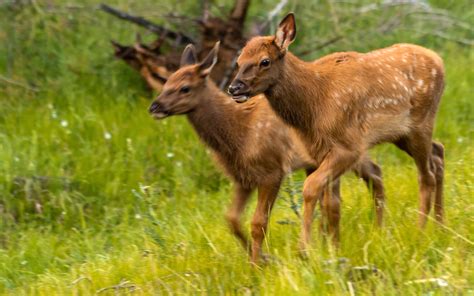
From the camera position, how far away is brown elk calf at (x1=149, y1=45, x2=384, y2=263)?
7.90m

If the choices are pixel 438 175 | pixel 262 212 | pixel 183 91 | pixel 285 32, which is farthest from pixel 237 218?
pixel 438 175

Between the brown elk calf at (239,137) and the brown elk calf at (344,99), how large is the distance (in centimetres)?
40

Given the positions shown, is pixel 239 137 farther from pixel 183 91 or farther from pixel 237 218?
pixel 237 218

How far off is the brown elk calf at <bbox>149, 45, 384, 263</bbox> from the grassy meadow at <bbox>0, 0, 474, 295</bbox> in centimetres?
18

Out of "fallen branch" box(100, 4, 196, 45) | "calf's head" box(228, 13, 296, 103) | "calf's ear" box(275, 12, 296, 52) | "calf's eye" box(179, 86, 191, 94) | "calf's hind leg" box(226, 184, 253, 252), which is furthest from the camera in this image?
"fallen branch" box(100, 4, 196, 45)

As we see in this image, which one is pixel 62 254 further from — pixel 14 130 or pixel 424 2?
pixel 424 2

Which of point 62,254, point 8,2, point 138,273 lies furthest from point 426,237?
point 8,2

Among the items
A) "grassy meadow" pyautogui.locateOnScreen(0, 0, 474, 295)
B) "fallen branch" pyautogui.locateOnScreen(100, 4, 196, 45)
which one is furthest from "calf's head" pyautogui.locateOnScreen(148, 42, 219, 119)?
"fallen branch" pyautogui.locateOnScreen(100, 4, 196, 45)

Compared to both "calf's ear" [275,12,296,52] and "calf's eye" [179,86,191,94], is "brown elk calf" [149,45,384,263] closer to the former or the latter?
"calf's eye" [179,86,191,94]

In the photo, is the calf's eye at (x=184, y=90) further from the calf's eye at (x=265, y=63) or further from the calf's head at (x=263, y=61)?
the calf's eye at (x=265, y=63)

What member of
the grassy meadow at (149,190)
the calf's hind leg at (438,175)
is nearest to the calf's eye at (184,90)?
the grassy meadow at (149,190)

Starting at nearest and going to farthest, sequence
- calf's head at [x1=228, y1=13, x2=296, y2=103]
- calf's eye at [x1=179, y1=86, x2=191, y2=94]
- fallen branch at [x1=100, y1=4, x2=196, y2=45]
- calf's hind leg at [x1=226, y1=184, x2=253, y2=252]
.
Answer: calf's head at [x1=228, y1=13, x2=296, y2=103], calf's hind leg at [x1=226, y1=184, x2=253, y2=252], calf's eye at [x1=179, y1=86, x2=191, y2=94], fallen branch at [x1=100, y1=4, x2=196, y2=45]

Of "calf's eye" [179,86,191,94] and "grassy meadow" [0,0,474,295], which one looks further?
"calf's eye" [179,86,191,94]

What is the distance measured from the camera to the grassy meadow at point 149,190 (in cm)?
662
